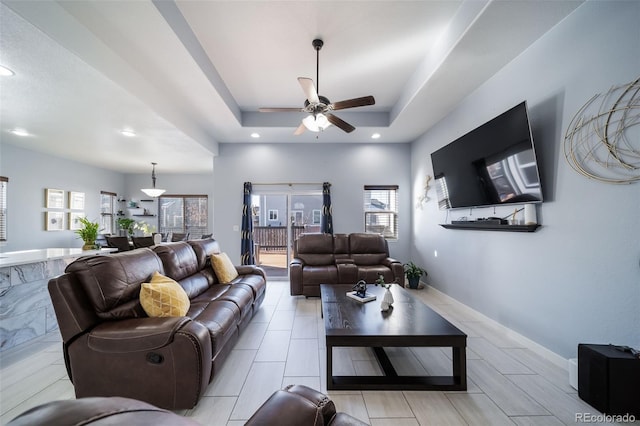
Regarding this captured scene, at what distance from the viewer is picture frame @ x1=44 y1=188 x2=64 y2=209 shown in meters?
5.60

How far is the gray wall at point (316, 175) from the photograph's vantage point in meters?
5.50

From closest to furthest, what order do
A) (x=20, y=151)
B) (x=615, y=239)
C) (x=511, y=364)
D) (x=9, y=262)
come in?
(x=615, y=239), (x=511, y=364), (x=9, y=262), (x=20, y=151)

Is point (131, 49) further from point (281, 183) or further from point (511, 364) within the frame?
point (511, 364)

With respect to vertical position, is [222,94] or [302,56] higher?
[302,56]

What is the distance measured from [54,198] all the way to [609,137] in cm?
922

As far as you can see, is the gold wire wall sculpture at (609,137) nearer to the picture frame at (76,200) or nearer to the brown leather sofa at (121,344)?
the brown leather sofa at (121,344)

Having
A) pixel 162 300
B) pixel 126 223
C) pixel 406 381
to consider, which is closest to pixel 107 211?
pixel 126 223

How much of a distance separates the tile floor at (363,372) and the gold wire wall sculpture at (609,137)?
1.70 m

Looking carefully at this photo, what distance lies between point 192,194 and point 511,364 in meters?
8.78

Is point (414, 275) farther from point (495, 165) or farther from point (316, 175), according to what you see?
point (316, 175)

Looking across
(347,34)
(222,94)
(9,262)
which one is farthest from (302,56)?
(9,262)

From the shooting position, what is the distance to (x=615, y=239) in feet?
6.09

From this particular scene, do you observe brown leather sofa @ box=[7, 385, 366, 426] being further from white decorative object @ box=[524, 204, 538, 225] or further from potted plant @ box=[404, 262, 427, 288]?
potted plant @ box=[404, 262, 427, 288]

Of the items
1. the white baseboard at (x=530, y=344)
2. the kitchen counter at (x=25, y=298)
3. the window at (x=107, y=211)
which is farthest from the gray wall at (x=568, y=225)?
the window at (x=107, y=211)
